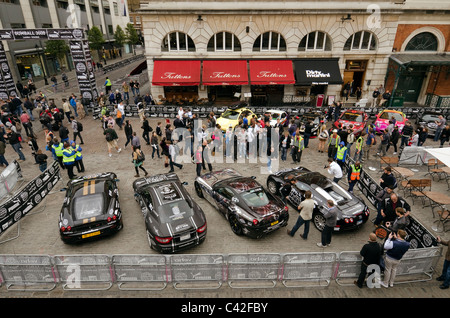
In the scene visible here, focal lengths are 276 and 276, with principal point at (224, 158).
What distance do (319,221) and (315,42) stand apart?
1917cm

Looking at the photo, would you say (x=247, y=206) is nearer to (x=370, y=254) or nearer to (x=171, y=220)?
(x=171, y=220)

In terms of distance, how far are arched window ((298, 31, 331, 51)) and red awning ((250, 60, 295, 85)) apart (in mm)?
2065

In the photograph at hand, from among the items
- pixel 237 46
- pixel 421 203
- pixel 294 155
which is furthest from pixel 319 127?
pixel 237 46

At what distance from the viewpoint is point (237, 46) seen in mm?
23797

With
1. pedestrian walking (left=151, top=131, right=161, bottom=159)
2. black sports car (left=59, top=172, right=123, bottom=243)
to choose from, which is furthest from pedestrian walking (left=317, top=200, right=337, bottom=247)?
pedestrian walking (left=151, top=131, right=161, bottom=159)

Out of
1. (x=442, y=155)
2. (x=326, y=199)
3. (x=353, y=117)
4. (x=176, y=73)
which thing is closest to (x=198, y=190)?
(x=326, y=199)

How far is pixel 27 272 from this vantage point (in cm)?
696

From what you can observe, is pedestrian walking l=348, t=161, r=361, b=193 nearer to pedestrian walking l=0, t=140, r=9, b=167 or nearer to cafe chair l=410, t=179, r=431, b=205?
cafe chair l=410, t=179, r=431, b=205

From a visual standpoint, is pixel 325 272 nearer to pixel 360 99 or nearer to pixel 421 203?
pixel 421 203

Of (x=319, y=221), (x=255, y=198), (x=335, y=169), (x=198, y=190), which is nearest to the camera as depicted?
(x=255, y=198)

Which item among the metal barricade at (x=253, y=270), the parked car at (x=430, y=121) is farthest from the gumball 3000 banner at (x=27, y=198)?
the parked car at (x=430, y=121)

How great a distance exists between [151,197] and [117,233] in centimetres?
181

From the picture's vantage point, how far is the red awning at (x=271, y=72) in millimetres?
22859

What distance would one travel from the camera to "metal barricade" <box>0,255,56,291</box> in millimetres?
6797
